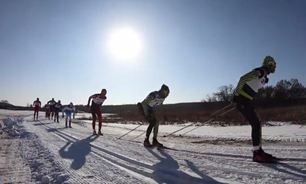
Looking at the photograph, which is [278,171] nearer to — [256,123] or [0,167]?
[256,123]

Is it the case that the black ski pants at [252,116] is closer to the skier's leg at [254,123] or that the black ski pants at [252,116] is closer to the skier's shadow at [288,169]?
the skier's leg at [254,123]

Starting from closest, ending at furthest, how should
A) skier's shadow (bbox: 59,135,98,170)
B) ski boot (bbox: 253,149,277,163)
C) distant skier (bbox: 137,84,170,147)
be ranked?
ski boot (bbox: 253,149,277,163)
skier's shadow (bbox: 59,135,98,170)
distant skier (bbox: 137,84,170,147)

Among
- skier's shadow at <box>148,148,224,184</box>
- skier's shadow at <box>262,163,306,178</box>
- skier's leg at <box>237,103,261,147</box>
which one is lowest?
skier's shadow at <box>148,148,224,184</box>

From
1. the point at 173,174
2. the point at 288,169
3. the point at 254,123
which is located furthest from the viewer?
the point at 254,123

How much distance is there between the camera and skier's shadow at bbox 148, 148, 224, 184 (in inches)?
218

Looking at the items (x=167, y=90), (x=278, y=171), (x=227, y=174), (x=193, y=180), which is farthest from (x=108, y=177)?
(x=167, y=90)

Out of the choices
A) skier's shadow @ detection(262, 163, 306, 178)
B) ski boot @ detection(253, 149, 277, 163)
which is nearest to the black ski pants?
ski boot @ detection(253, 149, 277, 163)

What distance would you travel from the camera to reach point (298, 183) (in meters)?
4.93

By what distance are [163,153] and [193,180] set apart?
334 cm

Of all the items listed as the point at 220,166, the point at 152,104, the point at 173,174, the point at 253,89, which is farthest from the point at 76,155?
the point at 253,89

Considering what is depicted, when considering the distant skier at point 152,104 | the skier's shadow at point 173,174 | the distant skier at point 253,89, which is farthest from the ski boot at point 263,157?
the distant skier at point 152,104

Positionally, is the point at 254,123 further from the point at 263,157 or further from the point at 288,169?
the point at 288,169

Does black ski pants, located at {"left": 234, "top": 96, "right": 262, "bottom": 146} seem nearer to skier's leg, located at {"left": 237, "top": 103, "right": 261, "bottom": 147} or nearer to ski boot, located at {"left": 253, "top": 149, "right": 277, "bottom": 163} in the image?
skier's leg, located at {"left": 237, "top": 103, "right": 261, "bottom": 147}

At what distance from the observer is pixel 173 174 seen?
6.10 m
